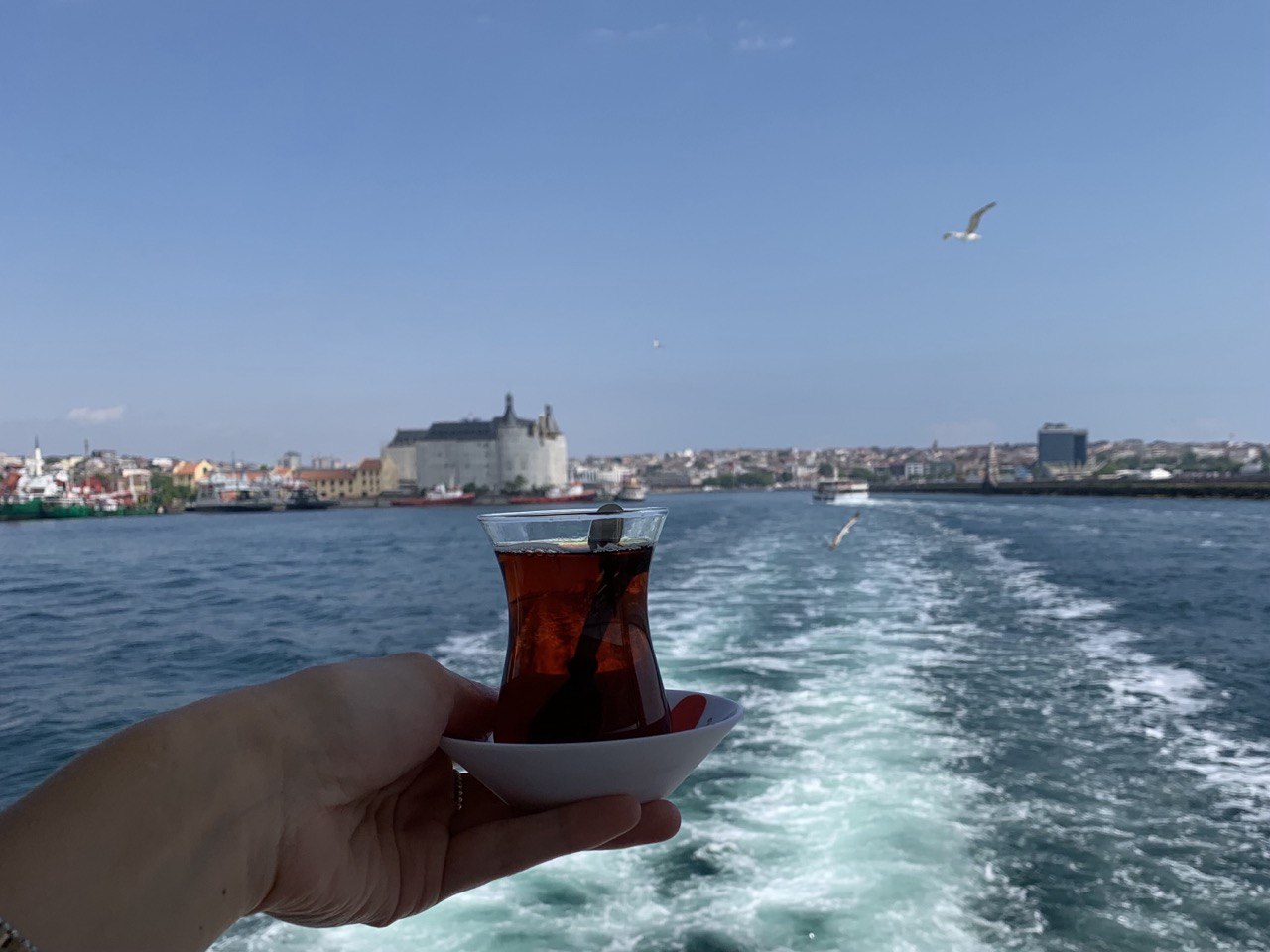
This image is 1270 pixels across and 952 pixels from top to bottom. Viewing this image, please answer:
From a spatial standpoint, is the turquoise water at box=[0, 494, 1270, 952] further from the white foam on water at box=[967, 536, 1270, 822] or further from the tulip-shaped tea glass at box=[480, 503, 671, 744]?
the tulip-shaped tea glass at box=[480, 503, 671, 744]

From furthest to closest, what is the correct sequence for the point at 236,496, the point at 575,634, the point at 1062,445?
the point at 1062,445, the point at 236,496, the point at 575,634

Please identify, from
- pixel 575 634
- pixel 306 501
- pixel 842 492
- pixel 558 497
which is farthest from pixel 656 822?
pixel 306 501

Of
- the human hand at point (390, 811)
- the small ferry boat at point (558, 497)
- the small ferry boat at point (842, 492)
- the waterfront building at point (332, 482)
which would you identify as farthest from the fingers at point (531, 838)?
the waterfront building at point (332, 482)

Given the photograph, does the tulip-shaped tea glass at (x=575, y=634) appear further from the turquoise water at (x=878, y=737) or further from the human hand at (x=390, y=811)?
the turquoise water at (x=878, y=737)

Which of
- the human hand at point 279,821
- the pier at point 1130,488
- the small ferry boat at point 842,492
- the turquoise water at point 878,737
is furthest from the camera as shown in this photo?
the small ferry boat at point 842,492

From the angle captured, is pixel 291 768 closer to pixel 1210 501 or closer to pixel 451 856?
pixel 451 856

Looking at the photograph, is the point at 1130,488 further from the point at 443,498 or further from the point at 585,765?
the point at 585,765
